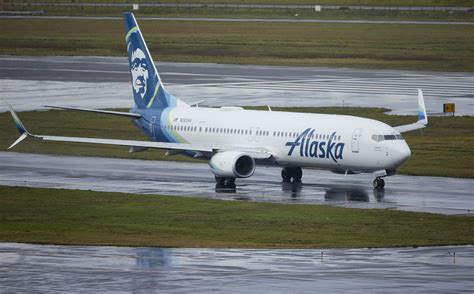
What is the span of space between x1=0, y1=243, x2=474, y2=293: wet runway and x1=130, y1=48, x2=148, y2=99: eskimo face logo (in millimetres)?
24418

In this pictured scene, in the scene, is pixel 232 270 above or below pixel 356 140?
below

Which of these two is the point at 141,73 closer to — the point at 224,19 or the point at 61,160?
the point at 61,160

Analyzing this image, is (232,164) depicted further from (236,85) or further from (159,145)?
(236,85)

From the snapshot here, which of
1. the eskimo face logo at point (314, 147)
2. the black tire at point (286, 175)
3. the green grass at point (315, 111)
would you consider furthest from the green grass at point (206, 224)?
the green grass at point (315, 111)

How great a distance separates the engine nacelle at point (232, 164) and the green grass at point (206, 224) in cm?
444

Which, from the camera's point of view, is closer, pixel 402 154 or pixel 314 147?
pixel 402 154

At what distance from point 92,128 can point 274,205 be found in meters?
31.0

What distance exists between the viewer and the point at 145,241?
4456 cm

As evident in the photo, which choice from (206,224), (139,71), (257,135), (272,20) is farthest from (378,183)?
(272,20)

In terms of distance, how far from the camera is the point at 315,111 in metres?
90.9

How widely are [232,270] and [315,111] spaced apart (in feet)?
174

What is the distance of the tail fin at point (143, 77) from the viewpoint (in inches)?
2630

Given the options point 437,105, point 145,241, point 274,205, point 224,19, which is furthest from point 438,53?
point 145,241

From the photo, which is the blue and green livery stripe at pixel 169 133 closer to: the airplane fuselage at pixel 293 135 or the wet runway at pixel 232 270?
the airplane fuselage at pixel 293 135
